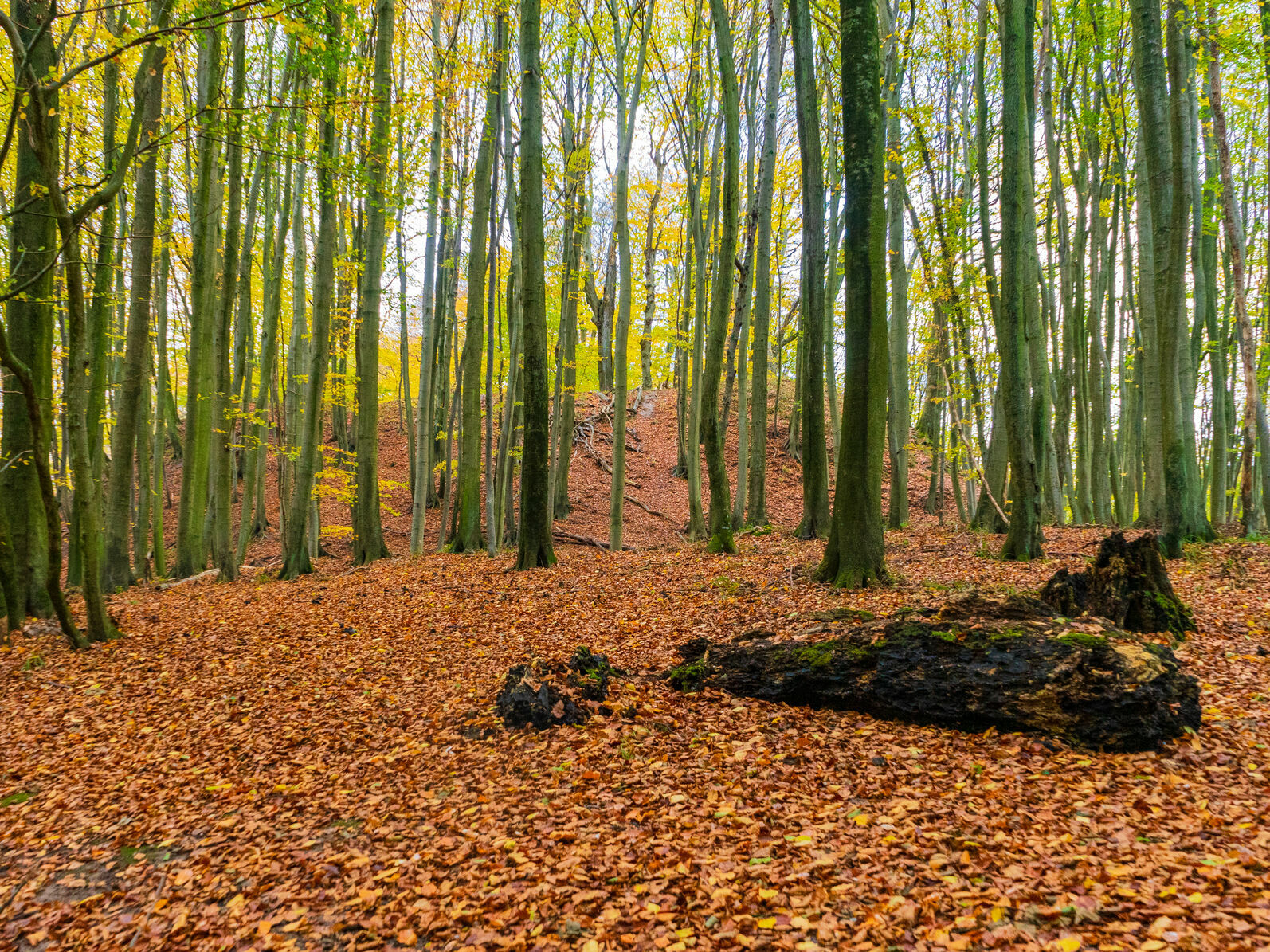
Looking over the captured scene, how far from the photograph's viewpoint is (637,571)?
9.16m

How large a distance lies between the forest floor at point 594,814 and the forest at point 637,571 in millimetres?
26

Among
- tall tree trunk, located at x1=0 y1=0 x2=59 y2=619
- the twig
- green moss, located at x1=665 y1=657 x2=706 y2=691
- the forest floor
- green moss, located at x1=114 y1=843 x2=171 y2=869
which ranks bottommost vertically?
the twig

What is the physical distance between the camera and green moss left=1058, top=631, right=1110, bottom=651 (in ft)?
11.9

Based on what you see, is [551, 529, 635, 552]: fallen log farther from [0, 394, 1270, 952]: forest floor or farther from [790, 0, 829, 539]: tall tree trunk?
[0, 394, 1270, 952]: forest floor

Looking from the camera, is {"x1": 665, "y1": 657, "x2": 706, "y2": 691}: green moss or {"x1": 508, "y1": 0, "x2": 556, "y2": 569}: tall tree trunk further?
{"x1": 508, "y1": 0, "x2": 556, "y2": 569}: tall tree trunk

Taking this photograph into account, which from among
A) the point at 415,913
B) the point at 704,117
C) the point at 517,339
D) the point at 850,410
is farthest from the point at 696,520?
the point at 415,913

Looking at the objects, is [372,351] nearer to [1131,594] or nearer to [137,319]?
[137,319]

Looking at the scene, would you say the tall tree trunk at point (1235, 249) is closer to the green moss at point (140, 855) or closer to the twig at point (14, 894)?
the green moss at point (140, 855)

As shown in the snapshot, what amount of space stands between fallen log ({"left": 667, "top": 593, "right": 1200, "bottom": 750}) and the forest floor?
146 mm

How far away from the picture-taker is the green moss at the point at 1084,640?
11.9ft

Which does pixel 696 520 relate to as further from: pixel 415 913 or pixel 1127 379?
pixel 1127 379

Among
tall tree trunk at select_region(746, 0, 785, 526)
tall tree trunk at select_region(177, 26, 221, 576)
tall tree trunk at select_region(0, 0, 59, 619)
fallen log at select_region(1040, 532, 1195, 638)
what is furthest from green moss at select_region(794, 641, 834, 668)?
tall tree trunk at select_region(177, 26, 221, 576)

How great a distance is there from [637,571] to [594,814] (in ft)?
19.3

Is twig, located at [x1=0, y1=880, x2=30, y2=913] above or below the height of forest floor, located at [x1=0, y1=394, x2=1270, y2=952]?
below
